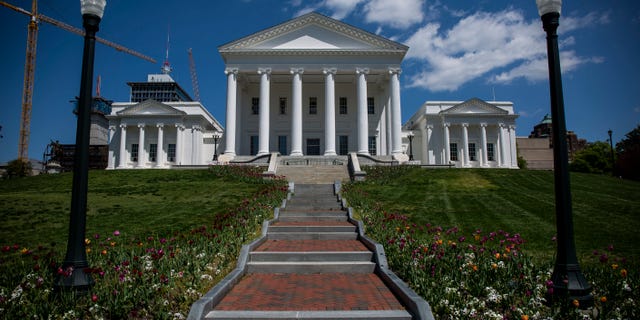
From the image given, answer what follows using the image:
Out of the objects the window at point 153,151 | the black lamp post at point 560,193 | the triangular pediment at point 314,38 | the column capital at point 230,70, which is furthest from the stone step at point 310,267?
the window at point 153,151

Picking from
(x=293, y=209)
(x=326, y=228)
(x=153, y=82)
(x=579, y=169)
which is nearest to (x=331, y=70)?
(x=293, y=209)

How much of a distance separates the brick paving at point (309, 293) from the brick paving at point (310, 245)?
1.35m

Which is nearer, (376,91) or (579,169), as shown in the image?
(376,91)

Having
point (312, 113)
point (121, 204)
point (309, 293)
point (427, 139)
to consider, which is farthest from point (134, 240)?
point (427, 139)

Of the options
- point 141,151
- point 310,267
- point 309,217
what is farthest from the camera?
point 141,151

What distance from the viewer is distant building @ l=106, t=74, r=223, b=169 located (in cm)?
4138

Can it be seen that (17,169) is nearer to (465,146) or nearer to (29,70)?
(29,70)

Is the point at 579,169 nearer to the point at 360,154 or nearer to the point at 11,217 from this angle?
the point at 360,154

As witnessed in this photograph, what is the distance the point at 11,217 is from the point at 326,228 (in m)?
12.2

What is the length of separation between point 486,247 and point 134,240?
9.83m

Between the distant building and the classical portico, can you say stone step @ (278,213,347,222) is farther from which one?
the distant building

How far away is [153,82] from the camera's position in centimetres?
13600

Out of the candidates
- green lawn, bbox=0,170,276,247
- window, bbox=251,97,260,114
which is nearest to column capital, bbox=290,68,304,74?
window, bbox=251,97,260,114

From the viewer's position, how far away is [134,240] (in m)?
10.5
